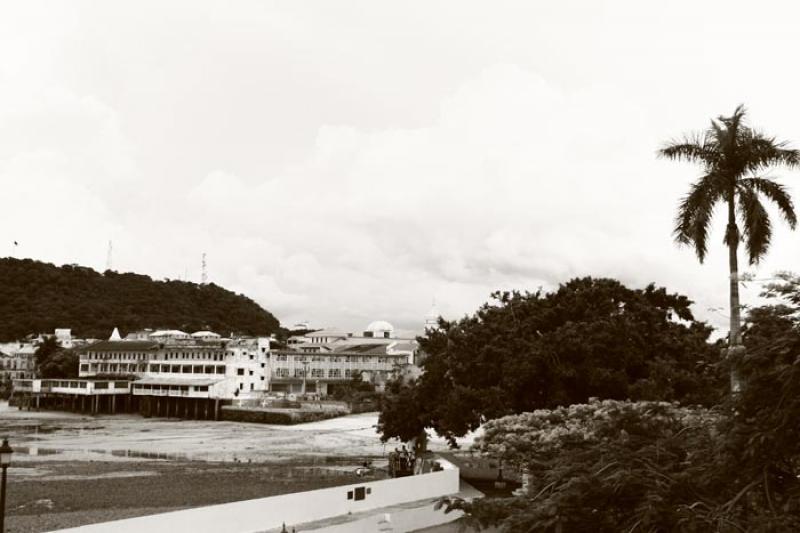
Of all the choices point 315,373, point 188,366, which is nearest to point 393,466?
point 188,366

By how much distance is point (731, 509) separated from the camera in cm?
869

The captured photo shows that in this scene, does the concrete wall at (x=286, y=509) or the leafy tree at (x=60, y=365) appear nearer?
the concrete wall at (x=286, y=509)

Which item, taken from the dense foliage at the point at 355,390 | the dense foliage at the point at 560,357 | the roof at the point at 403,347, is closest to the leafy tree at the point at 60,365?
the dense foliage at the point at 355,390

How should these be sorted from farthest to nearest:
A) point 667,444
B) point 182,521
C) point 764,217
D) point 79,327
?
1. point 79,327
2. point 764,217
3. point 182,521
4. point 667,444

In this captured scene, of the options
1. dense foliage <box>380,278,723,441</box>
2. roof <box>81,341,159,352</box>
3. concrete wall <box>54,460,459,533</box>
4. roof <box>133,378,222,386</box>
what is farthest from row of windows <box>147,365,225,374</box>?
concrete wall <box>54,460,459,533</box>

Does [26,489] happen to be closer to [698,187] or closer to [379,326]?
[698,187]

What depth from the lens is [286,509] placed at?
20891mm

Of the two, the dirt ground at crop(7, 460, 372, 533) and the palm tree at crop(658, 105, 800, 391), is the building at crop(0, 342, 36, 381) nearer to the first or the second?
the dirt ground at crop(7, 460, 372, 533)

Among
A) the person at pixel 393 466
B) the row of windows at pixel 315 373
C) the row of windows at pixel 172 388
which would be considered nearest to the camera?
the person at pixel 393 466

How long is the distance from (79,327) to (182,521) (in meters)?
134

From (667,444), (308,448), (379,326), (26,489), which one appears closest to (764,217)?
(667,444)

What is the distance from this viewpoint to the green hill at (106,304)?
14338 cm

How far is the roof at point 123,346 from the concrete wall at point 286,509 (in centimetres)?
7955

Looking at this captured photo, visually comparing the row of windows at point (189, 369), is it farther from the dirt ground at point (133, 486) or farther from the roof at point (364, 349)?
the dirt ground at point (133, 486)
